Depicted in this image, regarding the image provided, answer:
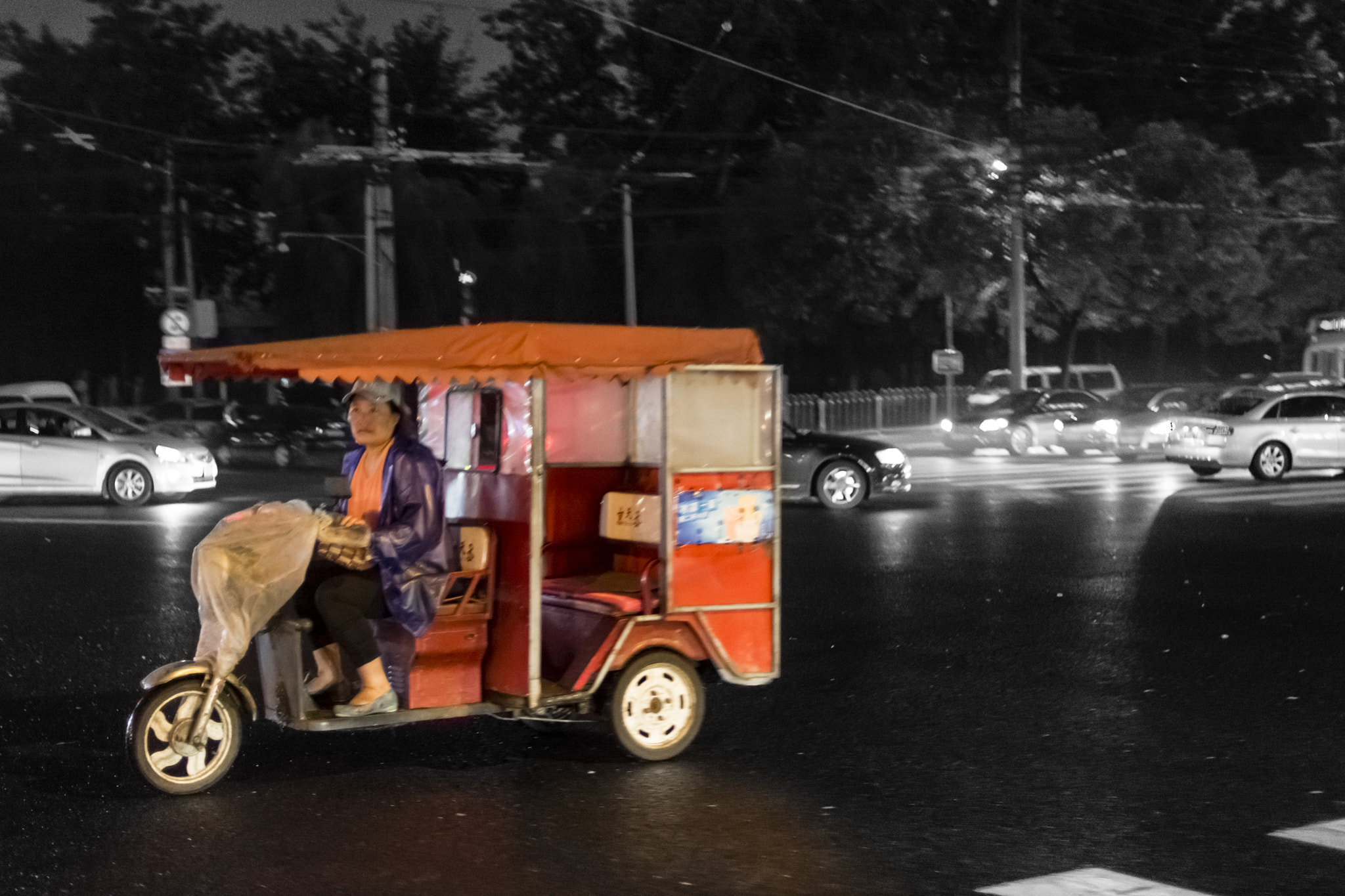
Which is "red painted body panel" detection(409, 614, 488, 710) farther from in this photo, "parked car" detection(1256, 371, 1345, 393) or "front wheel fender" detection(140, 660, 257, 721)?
"parked car" detection(1256, 371, 1345, 393)

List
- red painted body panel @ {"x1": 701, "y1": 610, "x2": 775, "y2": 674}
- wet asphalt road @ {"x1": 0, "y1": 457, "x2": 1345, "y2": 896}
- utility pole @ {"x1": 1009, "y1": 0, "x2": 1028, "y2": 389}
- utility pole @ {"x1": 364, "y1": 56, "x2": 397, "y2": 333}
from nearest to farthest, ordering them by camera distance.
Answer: wet asphalt road @ {"x1": 0, "y1": 457, "x2": 1345, "y2": 896} < red painted body panel @ {"x1": 701, "y1": 610, "x2": 775, "y2": 674} < utility pole @ {"x1": 364, "y1": 56, "x2": 397, "y2": 333} < utility pole @ {"x1": 1009, "y1": 0, "x2": 1028, "y2": 389}

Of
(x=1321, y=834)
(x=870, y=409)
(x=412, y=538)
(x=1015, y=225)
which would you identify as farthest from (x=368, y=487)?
(x=870, y=409)

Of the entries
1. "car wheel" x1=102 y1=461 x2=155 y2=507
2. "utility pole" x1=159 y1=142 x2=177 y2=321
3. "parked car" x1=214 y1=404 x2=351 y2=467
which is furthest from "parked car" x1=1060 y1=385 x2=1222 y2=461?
"utility pole" x1=159 y1=142 x2=177 y2=321

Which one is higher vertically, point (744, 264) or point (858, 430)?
point (744, 264)

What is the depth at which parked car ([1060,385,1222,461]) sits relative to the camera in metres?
31.0

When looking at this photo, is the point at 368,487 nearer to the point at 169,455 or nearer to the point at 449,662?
the point at 449,662

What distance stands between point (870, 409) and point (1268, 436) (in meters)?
20.8

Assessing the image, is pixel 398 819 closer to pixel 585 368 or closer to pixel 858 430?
pixel 585 368

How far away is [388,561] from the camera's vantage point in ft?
21.8

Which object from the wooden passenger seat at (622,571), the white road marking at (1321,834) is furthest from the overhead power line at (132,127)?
the white road marking at (1321,834)

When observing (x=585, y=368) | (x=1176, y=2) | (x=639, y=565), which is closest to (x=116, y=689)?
(x=639, y=565)

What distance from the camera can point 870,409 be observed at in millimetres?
44719

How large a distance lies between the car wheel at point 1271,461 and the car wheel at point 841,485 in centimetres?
727

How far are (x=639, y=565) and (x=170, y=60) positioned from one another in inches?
1803
